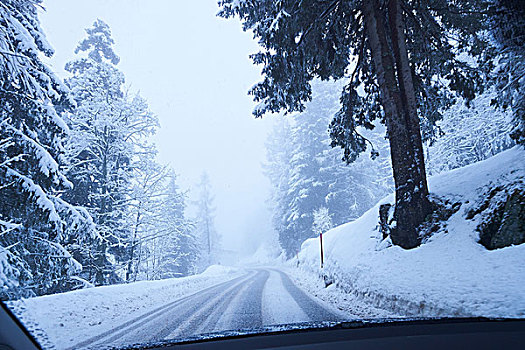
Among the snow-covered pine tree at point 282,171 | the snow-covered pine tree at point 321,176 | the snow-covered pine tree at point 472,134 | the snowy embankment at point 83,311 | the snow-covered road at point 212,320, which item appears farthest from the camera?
the snow-covered pine tree at point 282,171

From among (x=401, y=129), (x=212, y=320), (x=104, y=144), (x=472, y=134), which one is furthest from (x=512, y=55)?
(x=104, y=144)

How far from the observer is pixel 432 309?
13.5 feet

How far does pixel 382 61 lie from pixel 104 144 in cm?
1433

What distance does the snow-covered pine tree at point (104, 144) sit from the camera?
14477 millimetres

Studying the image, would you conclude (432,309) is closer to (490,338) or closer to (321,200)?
(490,338)

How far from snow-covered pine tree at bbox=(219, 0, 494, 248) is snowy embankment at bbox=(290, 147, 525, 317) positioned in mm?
832

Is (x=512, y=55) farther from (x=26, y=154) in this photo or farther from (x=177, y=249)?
(x=177, y=249)

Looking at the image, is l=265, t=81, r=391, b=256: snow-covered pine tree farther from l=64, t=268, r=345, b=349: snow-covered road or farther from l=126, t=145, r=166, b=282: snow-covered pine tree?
l=64, t=268, r=345, b=349: snow-covered road

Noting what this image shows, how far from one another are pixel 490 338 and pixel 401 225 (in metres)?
5.87

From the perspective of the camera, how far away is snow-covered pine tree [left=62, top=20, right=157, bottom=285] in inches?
570

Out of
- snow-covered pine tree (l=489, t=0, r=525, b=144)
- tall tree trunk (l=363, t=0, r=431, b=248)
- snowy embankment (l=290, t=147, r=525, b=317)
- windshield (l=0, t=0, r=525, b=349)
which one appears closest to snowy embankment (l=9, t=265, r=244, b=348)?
windshield (l=0, t=0, r=525, b=349)

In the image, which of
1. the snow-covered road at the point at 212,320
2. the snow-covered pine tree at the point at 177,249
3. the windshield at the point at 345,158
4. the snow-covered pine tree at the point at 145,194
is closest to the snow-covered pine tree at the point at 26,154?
the windshield at the point at 345,158

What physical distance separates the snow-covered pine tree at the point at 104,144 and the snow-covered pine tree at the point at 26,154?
4.94m

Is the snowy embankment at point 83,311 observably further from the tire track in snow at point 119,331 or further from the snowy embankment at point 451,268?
the snowy embankment at point 451,268
